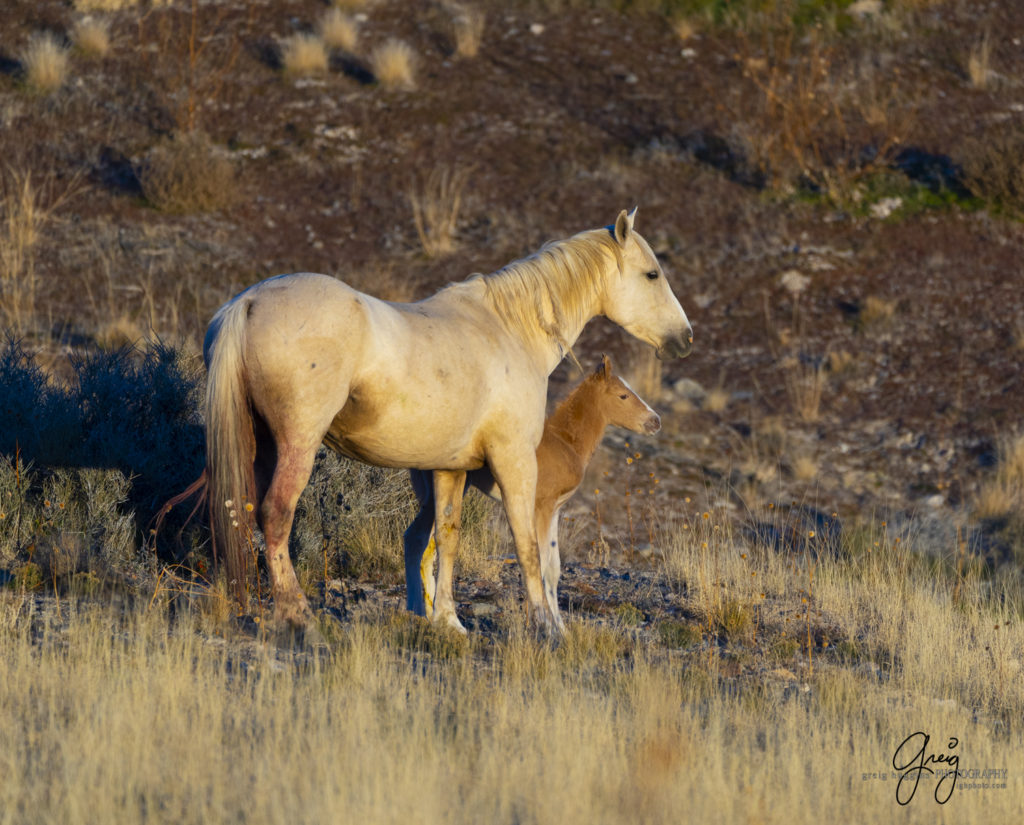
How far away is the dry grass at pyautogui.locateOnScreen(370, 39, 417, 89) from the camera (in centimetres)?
1811

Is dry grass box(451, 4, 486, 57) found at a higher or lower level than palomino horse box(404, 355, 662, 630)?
higher

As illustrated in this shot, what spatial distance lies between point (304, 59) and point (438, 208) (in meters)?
4.11

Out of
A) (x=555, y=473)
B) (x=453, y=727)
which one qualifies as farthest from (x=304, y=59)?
(x=453, y=727)

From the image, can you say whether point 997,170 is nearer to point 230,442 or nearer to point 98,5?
point 230,442

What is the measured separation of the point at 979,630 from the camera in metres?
7.32

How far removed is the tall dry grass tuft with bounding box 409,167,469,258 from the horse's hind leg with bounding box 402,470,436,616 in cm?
882

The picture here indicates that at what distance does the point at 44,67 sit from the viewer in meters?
17.1

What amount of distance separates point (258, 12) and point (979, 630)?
1649cm

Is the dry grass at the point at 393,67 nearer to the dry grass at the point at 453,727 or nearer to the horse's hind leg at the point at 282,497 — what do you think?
the dry grass at the point at 453,727

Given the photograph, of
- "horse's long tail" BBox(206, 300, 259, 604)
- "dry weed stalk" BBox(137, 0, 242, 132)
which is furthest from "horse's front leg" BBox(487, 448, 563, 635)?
"dry weed stalk" BBox(137, 0, 242, 132)

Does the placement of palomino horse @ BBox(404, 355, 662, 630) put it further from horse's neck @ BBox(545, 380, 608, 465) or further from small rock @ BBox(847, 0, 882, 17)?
small rock @ BBox(847, 0, 882, 17)

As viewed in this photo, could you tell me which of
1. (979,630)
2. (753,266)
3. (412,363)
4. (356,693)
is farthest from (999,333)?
(356,693)

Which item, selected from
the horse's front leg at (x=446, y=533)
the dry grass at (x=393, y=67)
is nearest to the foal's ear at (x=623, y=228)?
the horse's front leg at (x=446, y=533)

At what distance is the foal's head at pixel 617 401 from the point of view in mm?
8055
